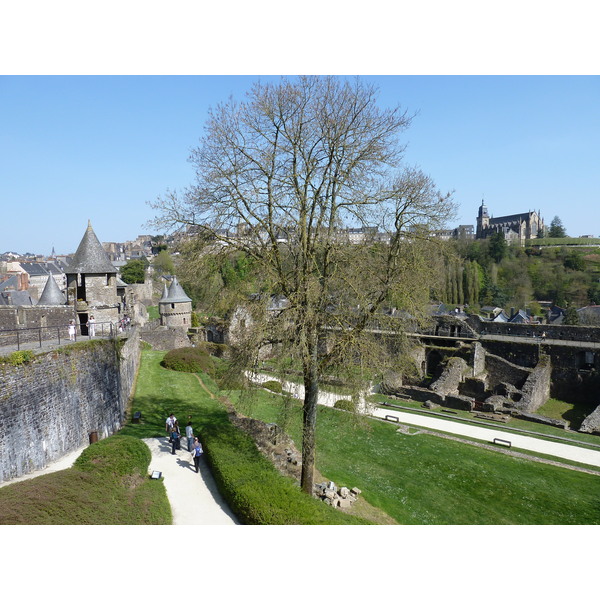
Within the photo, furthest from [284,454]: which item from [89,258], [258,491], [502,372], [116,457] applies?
[502,372]

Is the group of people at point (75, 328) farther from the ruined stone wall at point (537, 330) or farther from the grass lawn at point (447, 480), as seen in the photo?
the ruined stone wall at point (537, 330)

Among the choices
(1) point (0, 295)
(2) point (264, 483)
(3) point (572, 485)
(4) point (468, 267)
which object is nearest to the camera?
(2) point (264, 483)

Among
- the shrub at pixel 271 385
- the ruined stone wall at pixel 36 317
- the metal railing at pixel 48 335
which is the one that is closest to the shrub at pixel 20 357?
the metal railing at pixel 48 335

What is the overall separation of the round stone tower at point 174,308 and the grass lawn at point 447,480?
84.0 feet

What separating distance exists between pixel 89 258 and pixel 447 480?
16.5 m

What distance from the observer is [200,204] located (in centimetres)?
1230

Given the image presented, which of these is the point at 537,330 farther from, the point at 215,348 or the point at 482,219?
the point at 482,219

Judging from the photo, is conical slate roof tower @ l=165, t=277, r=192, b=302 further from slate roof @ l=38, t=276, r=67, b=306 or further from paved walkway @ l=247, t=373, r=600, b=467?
paved walkway @ l=247, t=373, r=600, b=467

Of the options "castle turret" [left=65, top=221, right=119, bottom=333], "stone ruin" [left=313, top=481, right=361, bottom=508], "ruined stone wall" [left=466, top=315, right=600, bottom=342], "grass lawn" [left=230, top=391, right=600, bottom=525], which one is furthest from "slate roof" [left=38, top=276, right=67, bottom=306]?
"ruined stone wall" [left=466, top=315, right=600, bottom=342]

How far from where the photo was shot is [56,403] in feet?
38.8

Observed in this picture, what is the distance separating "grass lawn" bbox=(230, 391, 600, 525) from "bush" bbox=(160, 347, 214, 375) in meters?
10.3

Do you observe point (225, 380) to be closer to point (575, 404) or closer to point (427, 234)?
point (427, 234)

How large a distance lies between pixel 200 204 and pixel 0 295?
3337 centimetres

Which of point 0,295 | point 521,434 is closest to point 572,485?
point 521,434
